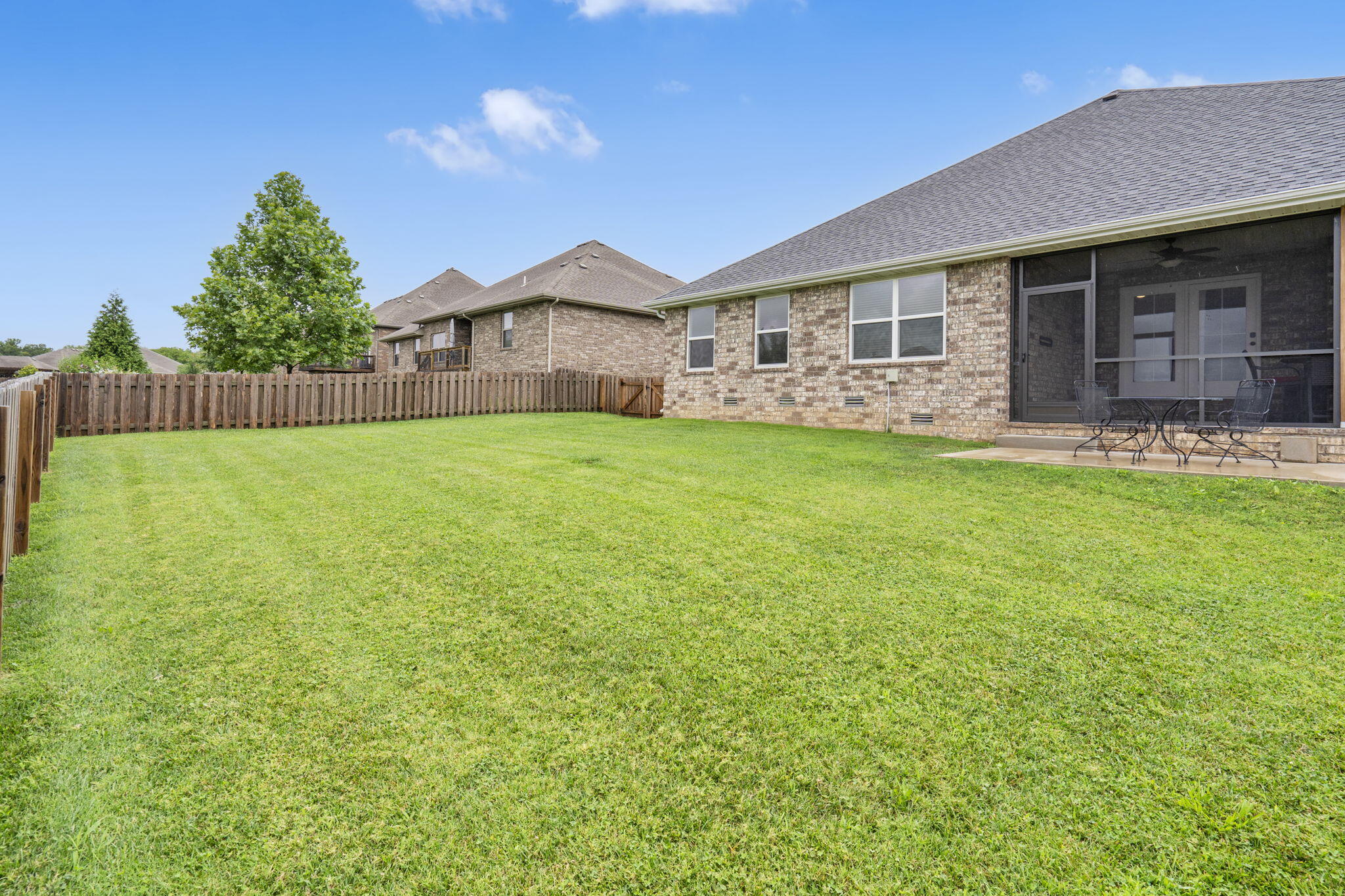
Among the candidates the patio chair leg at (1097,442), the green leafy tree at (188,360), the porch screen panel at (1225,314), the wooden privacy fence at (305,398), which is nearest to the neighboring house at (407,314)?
the wooden privacy fence at (305,398)

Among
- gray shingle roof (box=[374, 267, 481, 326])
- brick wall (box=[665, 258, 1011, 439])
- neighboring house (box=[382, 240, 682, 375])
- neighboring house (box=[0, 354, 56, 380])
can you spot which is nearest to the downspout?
neighboring house (box=[382, 240, 682, 375])

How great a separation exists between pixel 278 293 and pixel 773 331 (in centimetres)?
2114

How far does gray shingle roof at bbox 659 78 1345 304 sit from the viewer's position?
30.4ft

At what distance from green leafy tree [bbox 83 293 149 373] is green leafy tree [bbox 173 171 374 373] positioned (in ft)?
62.5

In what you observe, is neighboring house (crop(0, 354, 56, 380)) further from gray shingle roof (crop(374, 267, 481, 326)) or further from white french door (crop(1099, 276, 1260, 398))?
white french door (crop(1099, 276, 1260, 398))

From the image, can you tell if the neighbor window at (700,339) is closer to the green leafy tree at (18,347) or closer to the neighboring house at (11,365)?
→ the neighboring house at (11,365)

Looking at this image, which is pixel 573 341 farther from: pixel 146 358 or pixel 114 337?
pixel 146 358

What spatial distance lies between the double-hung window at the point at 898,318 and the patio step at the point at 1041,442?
2422 mm

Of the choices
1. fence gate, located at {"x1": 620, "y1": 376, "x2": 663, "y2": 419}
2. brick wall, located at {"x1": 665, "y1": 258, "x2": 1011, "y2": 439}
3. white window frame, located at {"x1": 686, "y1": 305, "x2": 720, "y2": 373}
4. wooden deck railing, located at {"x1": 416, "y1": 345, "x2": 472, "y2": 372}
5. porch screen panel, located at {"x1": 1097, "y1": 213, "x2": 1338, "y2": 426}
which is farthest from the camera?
wooden deck railing, located at {"x1": 416, "y1": 345, "x2": 472, "y2": 372}

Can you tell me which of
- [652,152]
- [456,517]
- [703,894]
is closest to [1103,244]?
[456,517]

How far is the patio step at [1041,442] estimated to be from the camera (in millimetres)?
9117

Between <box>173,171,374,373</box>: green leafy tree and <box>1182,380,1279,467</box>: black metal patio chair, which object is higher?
<box>173,171,374,373</box>: green leafy tree

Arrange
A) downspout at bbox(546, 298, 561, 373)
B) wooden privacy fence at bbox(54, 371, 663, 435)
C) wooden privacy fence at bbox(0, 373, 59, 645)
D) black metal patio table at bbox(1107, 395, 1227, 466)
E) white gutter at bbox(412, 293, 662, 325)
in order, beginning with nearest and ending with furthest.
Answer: wooden privacy fence at bbox(0, 373, 59, 645) < black metal patio table at bbox(1107, 395, 1227, 466) < wooden privacy fence at bbox(54, 371, 663, 435) < white gutter at bbox(412, 293, 662, 325) < downspout at bbox(546, 298, 561, 373)

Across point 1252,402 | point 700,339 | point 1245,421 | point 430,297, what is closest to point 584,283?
point 700,339
